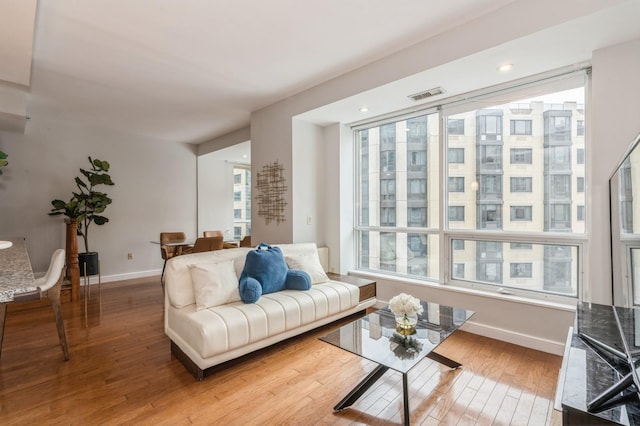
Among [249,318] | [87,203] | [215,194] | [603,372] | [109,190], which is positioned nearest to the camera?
[603,372]

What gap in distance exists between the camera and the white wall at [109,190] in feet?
15.4

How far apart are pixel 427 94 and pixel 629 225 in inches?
83.9

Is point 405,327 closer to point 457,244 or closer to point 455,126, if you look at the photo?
point 457,244

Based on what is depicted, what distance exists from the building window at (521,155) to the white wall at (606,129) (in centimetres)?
62

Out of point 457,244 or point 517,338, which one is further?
point 457,244

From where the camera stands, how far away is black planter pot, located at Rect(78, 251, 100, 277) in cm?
461

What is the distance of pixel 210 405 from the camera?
1933mm

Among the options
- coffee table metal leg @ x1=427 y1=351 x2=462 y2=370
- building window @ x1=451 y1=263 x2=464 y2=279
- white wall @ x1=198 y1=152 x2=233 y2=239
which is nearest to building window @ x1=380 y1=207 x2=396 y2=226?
building window @ x1=451 y1=263 x2=464 y2=279

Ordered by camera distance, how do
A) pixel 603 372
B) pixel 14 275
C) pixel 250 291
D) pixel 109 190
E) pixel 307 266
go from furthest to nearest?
pixel 109 190 → pixel 307 266 → pixel 250 291 → pixel 14 275 → pixel 603 372

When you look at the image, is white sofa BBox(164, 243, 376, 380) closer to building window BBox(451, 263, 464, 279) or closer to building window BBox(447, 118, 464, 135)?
building window BBox(451, 263, 464, 279)

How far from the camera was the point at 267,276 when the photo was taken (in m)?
2.89

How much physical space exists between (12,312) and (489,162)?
Answer: 574 cm

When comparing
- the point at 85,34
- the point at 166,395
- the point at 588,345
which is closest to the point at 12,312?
the point at 166,395

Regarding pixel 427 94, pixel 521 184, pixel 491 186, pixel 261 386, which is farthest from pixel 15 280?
pixel 521 184
